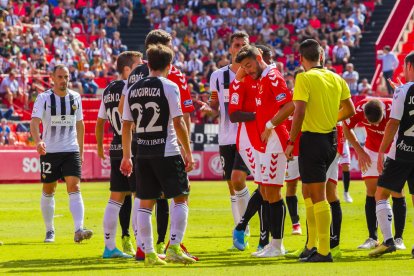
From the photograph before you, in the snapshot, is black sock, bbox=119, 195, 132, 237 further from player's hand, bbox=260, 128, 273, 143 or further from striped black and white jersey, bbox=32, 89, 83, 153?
player's hand, bbox=260, 128, 273, 143

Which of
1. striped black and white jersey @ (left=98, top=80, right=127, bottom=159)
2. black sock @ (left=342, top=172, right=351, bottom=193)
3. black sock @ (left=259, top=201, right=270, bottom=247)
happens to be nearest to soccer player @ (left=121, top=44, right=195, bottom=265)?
striped black and white jersey @ (left=98, top=80, right=127, bottom=159)

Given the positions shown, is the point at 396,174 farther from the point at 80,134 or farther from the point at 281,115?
the point at 80,134

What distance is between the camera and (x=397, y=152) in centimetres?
1221

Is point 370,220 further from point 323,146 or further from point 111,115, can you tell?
point 111,115

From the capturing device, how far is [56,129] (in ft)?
48.2

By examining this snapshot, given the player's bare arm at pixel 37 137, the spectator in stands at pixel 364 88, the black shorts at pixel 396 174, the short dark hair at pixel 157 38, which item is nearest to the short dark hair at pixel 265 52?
the short dark hair at pixel 157 38

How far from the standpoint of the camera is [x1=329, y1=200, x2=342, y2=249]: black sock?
1229 centimetres

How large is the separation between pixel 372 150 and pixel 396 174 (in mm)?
2001

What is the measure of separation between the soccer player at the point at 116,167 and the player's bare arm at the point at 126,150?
4.48 ft

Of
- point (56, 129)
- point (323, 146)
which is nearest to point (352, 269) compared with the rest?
point (323, 146)

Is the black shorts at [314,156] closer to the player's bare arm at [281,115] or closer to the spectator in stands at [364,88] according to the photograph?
the player's bare arm at [281,115]

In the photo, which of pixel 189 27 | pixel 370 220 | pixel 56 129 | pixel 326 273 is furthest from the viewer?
pixel 189 27

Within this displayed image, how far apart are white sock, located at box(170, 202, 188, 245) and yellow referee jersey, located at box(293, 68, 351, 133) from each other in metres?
1.58

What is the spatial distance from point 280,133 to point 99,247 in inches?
125
